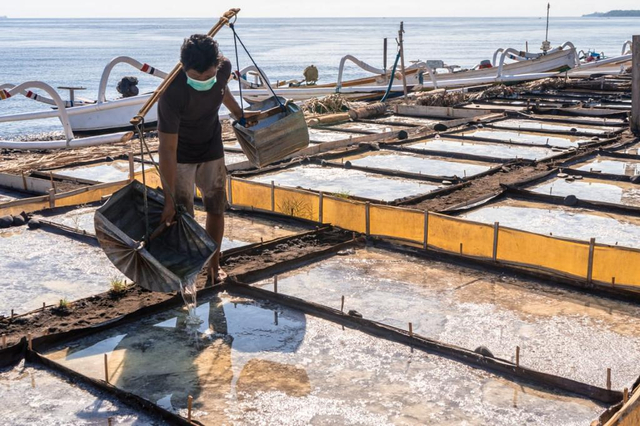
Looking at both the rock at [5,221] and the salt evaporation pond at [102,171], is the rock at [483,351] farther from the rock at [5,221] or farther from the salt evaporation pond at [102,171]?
the salt evaporation pond at [102,171]

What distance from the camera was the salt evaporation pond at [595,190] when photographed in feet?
28.5

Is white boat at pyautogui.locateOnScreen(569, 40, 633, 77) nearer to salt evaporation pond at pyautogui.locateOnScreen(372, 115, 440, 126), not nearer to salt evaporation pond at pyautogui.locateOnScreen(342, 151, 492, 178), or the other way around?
salt evaporation pond at pyautogui.locateOnScreen(372, 115, 440, 126)

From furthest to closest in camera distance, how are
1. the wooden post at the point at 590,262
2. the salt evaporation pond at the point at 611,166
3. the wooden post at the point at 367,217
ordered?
1. the salt evaporation pond at the point at 611,166
2. the wooden post at the point at 367,217
3. the wooden post at the point at 590,262

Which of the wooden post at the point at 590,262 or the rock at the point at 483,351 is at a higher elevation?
the wooden post at the point at 590,262

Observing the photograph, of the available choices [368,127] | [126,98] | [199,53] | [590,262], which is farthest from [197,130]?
[126,98]

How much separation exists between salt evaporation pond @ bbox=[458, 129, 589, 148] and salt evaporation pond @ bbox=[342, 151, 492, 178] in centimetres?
192

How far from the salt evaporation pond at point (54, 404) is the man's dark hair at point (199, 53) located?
1934 mm

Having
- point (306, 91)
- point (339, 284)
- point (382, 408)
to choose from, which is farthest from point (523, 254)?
point (306, 91)

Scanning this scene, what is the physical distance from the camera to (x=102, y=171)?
37.4 ft

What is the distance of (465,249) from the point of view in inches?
248

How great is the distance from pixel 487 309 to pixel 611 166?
610 cm

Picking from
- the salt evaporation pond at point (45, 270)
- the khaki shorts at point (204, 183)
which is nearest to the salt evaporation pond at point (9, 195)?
the salt evaporation pond at point (45, 270)

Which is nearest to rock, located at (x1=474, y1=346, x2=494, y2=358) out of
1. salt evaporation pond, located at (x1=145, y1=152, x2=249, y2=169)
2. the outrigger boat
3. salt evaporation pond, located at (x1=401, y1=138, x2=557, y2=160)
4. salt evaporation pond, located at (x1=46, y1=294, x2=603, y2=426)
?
salt evaporation pond, located at (x1=46, y1=294, x2=603, y2=426)

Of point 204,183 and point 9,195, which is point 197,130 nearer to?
point 204,183
